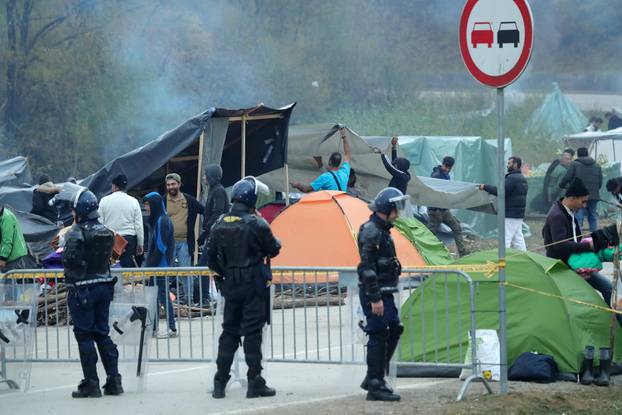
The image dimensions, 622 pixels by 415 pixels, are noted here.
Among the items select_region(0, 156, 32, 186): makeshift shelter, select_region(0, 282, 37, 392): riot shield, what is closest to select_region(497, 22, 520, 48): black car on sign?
select_region(0, 282, 37, 392): riot shield

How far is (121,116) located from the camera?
31.4 metres

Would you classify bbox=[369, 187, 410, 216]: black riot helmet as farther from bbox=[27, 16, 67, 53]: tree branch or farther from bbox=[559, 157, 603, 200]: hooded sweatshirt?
bbox=[27, 16, 67, 53]: tree branch

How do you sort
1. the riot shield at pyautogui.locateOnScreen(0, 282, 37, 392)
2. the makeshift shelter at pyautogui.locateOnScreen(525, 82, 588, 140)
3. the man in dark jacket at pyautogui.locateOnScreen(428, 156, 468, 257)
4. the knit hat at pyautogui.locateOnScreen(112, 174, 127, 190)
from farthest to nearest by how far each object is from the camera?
the makeshift shelter at pyautogui.locateOnScreen(525, 82, 588, 140) → the man in dark jacket at pyautogui.locateOnScreen(428, 156, 468, 257) → the knit hat at pyautogui.locateOnScreen(112, 174, 127, 190) → the riot shield at pyautogui.locateOnScreen(0, 282, 37, 392)

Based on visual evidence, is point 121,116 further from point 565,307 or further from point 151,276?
point 565,307

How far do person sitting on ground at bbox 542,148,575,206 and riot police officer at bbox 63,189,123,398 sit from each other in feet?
49.3

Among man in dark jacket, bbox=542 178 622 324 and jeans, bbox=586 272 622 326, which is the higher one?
man in dark jacket, bbox=542 178 622 324

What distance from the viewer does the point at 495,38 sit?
303 inches

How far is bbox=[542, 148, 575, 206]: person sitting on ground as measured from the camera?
22.4 m

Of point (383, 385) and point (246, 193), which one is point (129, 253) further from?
point (383, 385)

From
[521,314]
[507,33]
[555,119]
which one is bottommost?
[521,314]

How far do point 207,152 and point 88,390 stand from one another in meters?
6.69

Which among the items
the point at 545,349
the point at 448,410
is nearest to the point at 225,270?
the point at 448,410

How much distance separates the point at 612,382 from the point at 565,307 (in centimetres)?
68

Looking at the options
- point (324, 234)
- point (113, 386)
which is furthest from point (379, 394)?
point (324, 234)
